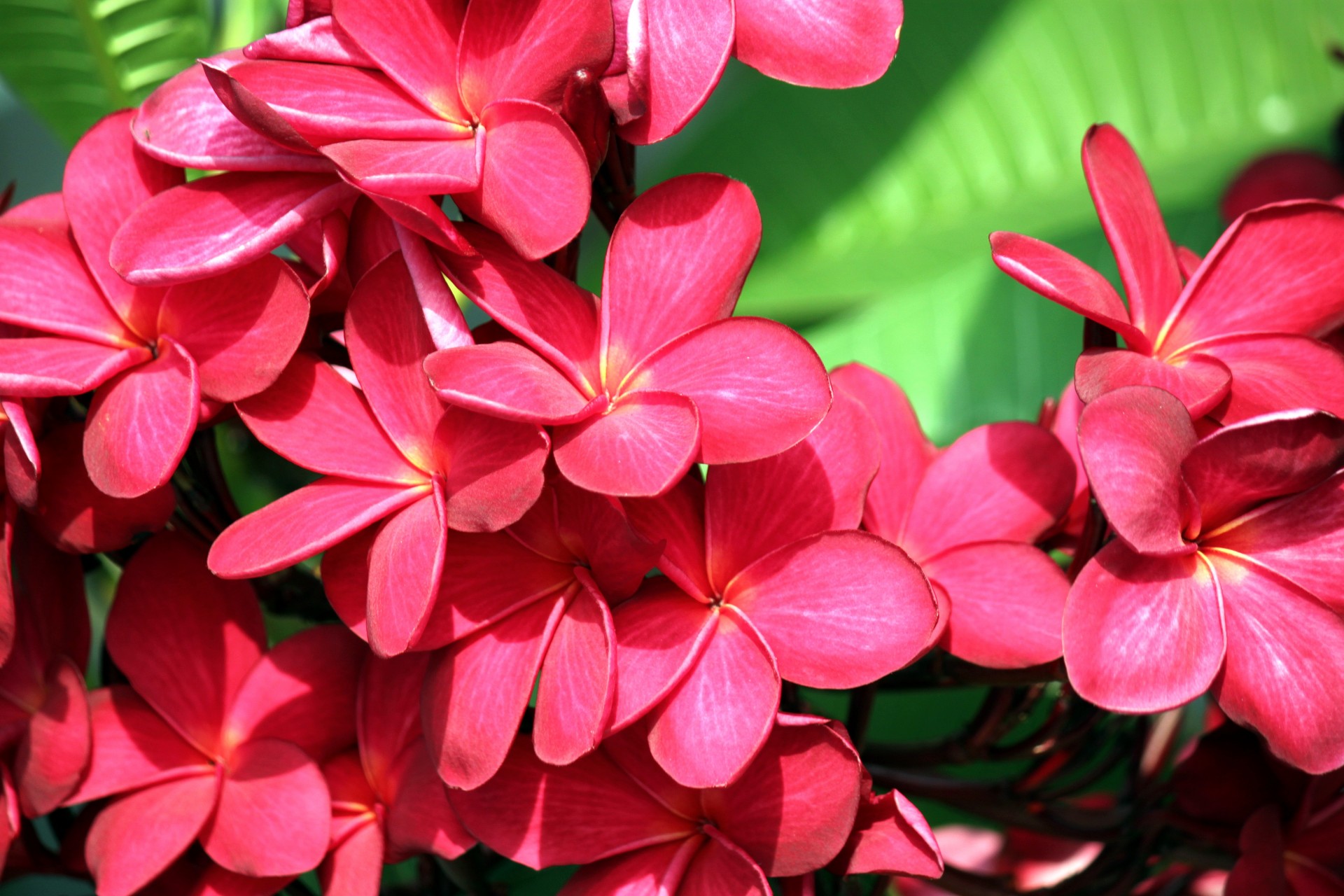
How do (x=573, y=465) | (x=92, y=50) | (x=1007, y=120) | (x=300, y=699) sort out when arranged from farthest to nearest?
(x=1007, y=120) < (x=92, y=50) < (x=300, y=699) < (x=573, y=465)

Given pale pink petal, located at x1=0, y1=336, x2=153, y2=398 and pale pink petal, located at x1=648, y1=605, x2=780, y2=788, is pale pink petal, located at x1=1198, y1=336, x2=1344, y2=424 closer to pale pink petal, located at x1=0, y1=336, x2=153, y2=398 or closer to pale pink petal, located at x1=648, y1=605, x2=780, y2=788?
pale pink petal, located at x1=648, y1=605, x2=780, y2=788

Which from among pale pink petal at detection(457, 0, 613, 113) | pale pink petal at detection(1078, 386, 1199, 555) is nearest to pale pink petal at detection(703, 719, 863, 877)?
pale pink petal at detection(1078, 386, 1199, 555)

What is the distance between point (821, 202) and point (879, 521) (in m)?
0.71

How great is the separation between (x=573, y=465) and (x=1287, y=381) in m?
0.23

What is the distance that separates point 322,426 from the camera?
0.38 meters

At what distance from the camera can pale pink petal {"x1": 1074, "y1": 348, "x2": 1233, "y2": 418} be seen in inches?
14.2

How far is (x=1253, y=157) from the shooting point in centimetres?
105

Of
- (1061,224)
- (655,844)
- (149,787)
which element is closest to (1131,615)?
(655,844)

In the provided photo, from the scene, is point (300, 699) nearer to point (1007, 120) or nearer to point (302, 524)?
point (302, 524)

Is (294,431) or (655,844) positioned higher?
(294,431)

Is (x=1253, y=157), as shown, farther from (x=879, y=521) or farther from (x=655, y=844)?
(x=655, y=844)

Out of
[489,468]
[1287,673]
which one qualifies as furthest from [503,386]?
[1287,673]

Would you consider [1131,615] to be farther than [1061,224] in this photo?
No

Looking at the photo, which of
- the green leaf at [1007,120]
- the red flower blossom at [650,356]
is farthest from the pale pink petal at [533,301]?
the green leaf at [1007,120]
